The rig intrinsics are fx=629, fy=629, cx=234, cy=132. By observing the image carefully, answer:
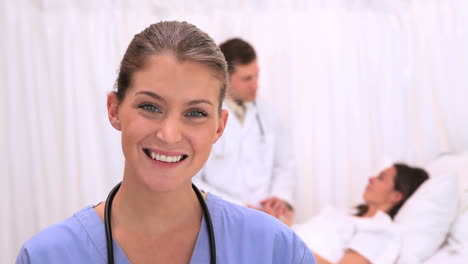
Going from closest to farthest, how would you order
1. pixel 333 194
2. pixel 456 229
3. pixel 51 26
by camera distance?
1. pixel 456 229
2. pixel 51 26
3. pixel 333 194

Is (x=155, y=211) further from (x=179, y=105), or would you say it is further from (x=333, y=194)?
(x=333, y=194)

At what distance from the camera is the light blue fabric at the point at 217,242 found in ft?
3.47

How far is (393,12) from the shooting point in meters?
3.05

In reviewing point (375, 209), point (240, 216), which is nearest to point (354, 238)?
point (375, 209)

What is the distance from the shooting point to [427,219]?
7.89ft

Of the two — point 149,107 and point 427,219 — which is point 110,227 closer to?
point 149,107

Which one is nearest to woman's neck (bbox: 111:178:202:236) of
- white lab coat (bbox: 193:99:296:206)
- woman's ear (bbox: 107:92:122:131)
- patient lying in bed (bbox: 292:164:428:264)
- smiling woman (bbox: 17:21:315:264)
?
smiling woman (bbox: 17:21:315:264)

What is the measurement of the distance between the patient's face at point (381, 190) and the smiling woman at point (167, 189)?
1570mm

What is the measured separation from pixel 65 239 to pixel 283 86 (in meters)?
2.06

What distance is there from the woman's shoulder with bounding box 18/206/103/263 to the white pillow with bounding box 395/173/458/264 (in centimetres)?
148

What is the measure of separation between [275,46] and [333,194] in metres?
0.78

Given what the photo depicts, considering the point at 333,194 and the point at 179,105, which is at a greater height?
the point at 179,105

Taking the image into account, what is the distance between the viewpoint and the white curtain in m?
2.91

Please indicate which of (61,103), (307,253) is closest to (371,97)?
(61,103)
